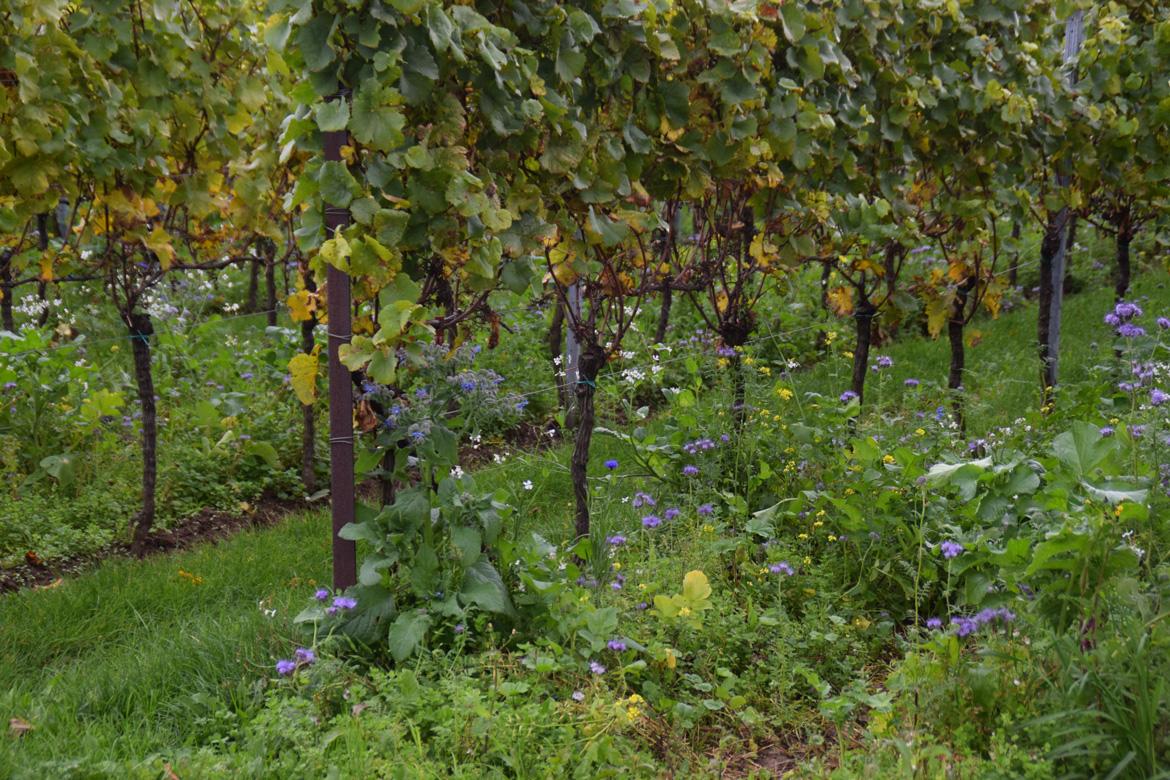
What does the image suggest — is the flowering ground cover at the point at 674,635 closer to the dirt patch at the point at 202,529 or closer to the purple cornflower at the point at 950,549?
the purple cornflower at the point at 950,549

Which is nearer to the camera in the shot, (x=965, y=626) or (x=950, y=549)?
(x=965, y=626)

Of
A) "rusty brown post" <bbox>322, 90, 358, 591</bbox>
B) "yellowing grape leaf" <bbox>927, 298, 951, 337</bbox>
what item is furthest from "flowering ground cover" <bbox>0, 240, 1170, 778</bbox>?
"yellowing grape leaf" <bbox>927, 298, 951, 337</bbox>

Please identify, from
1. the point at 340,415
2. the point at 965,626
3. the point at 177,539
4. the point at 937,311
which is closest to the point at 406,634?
the point at 340,415

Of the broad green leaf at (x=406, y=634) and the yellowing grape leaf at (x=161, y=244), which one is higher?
the yellowing grape leaf at (x=161, y=244)

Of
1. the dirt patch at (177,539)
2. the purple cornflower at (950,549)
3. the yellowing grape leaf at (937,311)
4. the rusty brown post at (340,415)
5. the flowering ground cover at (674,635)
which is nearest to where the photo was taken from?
the flowering ground cover at (674,635)

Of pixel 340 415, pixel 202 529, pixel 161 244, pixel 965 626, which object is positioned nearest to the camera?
pixel 965 626

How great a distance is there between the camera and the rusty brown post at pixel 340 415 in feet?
8.21

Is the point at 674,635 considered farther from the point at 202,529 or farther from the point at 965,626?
the point at 202,529

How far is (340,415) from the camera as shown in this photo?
257cm

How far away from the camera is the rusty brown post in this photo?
250 centimetres

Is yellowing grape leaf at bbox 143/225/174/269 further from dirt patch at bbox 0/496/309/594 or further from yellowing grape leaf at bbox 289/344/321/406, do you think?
yellowing grape leaf at bbox 289/344/321/406

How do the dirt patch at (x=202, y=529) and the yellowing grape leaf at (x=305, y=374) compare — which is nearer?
the yellowing grape leaf at (x=305, y=374)

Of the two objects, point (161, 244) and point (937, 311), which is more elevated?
point (161, 244)

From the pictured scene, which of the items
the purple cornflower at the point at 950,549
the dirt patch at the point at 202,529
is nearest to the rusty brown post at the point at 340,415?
the dirt patch at the point at 202,529
